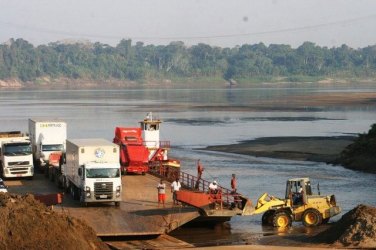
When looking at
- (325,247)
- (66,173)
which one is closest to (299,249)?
(325,247)

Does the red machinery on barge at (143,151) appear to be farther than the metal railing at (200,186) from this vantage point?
Yes

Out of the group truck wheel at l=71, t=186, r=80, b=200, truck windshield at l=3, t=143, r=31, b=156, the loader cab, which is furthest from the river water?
truck windshield at l=3, t=143, r=31, b=156

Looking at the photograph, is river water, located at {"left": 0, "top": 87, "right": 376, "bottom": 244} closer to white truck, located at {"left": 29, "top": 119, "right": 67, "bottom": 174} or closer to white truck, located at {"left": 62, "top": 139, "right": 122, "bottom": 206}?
white truck, located at {"left": 62, "top": 139, "right": 122, "bottom": 206}

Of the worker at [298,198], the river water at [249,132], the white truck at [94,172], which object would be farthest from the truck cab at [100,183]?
the worker at [298,198]

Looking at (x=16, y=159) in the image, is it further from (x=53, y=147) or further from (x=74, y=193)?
(x=74, y=193)

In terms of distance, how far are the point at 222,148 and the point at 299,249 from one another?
5322 cm

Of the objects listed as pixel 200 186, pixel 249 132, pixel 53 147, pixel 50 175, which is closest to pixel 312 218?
pixel 200 186

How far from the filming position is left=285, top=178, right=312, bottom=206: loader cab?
38344mm

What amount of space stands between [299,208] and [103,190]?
30.7ft

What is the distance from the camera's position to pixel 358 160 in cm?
6756

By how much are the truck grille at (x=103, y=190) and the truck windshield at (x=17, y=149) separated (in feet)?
39.0

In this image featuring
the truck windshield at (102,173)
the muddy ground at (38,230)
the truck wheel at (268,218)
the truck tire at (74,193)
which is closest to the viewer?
the muddy ground at (38,230)

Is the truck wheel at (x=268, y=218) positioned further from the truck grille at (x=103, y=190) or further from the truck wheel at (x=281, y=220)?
the truck grille at (x=103, y=190)

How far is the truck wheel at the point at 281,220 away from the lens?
125 ft
